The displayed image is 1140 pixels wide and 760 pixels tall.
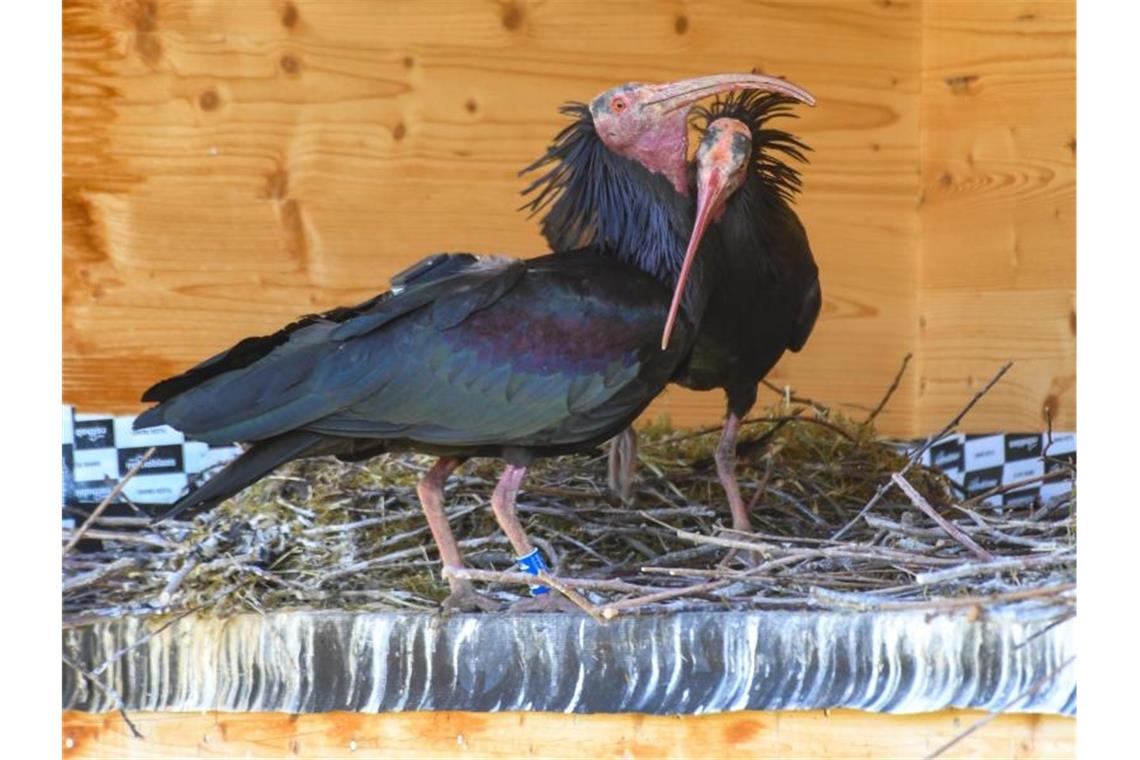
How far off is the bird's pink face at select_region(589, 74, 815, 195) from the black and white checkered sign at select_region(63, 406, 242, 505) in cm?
151

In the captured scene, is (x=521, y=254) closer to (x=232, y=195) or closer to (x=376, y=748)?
(x=232, y=195)

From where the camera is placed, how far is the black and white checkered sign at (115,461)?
4.77 meters

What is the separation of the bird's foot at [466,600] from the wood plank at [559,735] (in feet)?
0.82

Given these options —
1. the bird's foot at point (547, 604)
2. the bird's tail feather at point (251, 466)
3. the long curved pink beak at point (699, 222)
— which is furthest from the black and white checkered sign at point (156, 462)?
the bird's foot at point (547, 604)

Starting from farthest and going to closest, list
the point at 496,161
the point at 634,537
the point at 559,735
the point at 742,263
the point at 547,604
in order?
the point at 496,161 → the point at 634,537 → the point at 742,263 → the point at 547,604 → the point at 559,735

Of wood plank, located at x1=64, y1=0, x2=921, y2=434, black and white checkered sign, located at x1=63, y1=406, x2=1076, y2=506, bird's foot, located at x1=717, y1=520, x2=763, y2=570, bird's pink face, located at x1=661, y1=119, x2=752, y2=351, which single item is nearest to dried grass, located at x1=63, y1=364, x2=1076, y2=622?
bird's foot, located at x1=717, y1=520, x2=763, y2=570

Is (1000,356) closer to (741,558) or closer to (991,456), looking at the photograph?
(991,456)

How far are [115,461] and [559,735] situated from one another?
1946 mm

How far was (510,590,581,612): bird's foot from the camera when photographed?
11.3ft

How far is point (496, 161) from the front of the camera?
4.94 m

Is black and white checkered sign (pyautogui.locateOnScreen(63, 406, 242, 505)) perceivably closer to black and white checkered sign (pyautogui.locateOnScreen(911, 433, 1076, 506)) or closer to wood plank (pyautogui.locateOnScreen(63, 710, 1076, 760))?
wood plank (pyautogui.locateOnScreen(63, 710, 1076, 760))

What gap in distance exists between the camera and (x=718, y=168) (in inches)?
150

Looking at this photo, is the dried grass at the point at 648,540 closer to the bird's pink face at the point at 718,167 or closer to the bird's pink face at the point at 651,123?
the bird's pink face at the point at 718,167

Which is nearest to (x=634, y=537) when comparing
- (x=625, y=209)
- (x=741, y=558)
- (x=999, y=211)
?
(x=741, y=558)
